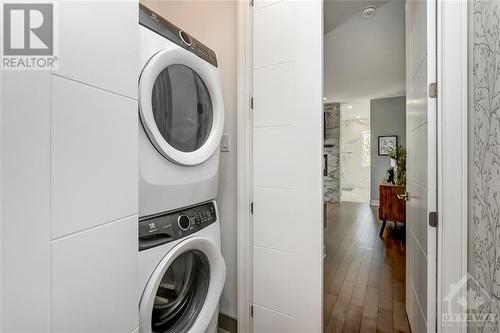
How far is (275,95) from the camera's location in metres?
1.36

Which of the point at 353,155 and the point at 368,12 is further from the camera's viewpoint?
the point at 353,155

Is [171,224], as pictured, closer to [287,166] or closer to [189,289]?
[189,289]

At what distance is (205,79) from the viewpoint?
1.18 metres

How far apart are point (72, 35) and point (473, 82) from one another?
1.32 meters

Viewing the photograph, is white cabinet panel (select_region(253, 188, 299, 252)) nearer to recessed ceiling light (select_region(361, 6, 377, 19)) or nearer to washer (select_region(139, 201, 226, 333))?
washer (select_region(139, 201, 226, 333))

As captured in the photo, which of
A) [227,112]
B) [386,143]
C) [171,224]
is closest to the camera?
[171,224]

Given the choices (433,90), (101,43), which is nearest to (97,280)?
(101,43)

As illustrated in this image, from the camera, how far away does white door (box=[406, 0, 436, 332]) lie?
1.12 metres

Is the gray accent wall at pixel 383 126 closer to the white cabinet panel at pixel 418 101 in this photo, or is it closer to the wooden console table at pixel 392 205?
the wooden console table at pixel 392 205

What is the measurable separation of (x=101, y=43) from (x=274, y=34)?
102 cm

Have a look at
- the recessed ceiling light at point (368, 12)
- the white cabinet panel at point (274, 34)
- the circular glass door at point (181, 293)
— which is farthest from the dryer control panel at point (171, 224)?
the recessed ceiling light at point (368, 12)

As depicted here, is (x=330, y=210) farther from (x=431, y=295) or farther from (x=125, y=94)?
(x=125, y=94)

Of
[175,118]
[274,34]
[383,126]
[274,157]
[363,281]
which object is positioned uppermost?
[383,126]

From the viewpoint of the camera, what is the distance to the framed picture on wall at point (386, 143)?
580cm
